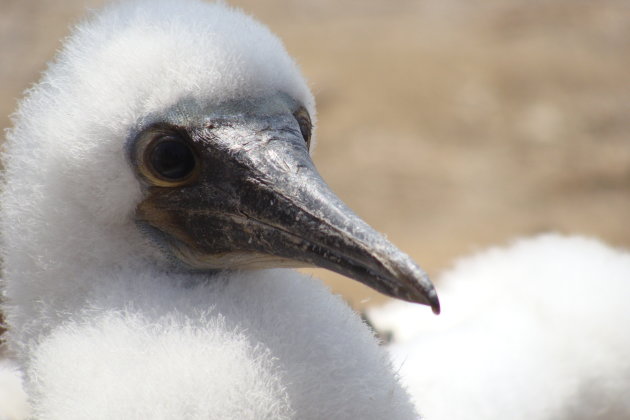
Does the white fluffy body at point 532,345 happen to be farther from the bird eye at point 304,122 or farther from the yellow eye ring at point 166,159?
the yellow eye ring at point 166,159

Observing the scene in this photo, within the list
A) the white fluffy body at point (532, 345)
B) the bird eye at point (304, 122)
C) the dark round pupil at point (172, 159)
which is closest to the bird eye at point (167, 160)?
the dark round pupil at point (172, 159)

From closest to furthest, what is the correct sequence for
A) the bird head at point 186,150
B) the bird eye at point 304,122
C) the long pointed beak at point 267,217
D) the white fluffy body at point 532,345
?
the long pointed beak at point 267,217
the bird head at point 186,150
the bird eye at point 304,122
the white fluffy body at point 532,345

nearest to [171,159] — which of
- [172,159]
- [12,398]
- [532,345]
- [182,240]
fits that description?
[172,159]

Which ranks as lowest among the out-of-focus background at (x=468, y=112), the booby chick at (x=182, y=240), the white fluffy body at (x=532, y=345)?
the booby chick at (x=182, y=240)

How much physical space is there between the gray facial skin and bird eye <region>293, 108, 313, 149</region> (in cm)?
3

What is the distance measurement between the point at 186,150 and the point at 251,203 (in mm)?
174

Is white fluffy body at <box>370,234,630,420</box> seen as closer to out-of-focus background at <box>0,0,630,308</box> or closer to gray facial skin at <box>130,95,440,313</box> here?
gray facial skin at <box>130,95,440,313</box>

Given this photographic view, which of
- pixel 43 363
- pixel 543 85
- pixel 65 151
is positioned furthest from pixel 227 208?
pixel 543 85

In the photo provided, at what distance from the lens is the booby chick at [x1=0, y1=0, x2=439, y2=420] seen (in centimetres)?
162

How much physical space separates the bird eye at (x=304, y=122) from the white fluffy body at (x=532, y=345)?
66 centimetres

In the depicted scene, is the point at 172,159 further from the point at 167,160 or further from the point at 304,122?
the point at 304,122

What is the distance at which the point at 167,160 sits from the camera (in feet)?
5.75

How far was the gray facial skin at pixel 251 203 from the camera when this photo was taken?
1639mm

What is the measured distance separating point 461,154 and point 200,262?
5646mm
